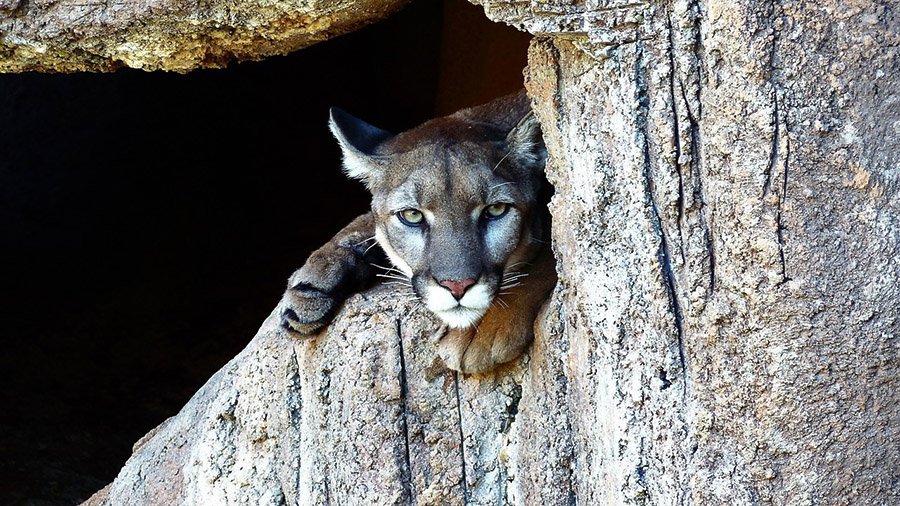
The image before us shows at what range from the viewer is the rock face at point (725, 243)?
187cm

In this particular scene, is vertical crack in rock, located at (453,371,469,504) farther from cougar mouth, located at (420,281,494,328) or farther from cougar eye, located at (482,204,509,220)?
cougar eye, located at (482,204,509,220)

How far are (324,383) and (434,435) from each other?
0.43 metres

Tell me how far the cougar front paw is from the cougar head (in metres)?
0.27

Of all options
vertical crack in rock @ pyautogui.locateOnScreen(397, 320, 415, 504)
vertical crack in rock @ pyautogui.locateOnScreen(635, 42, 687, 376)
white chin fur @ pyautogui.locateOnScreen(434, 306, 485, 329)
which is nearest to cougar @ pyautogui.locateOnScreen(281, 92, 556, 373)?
white chin fur @ pyautogui.locateOnScreen(434, 306, 485, 329)

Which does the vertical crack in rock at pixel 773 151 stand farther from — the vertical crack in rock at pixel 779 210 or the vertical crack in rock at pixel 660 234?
the vertical crack in rock at pixel 660 234

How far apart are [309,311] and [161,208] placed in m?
4.07

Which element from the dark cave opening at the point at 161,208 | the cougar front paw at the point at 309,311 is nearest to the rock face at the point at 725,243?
the cougar front paw at the point at 309,311

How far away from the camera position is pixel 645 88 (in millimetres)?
2047

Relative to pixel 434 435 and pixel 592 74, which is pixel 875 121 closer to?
pixel 592 74

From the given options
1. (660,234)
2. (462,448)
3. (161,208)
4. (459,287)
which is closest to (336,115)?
(459,287)

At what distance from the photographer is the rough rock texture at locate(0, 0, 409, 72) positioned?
2957 mm

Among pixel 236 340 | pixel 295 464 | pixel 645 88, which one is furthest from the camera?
pixel 236 340

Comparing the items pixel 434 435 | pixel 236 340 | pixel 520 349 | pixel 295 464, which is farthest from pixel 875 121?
pixel 236 340

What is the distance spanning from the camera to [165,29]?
10.1 ft
